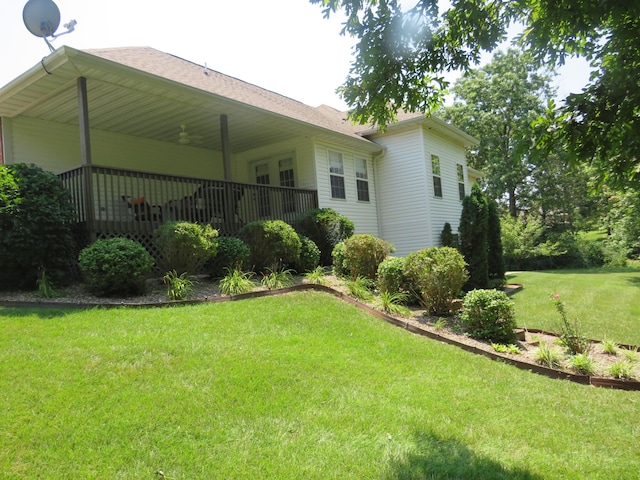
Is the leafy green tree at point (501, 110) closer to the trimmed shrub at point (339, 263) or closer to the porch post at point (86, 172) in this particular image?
the trimmed shrub at point (339, 263)

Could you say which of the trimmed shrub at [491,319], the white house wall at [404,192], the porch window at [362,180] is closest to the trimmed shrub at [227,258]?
the trimmed shrub at [491,319]

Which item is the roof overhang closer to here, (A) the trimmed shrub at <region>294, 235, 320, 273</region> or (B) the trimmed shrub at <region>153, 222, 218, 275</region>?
(A) the trimmed shrub at <region>294, 235, 320, 273</region>

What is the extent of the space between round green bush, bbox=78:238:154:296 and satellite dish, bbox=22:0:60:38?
15.4ft

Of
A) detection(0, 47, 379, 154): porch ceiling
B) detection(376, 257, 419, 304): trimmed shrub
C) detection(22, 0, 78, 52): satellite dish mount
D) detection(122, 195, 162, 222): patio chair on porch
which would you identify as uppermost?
detection(22, 0, 78, 52): satellite dish mount

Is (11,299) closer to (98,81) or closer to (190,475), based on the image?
(98,81)

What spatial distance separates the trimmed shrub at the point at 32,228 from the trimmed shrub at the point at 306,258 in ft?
15.1

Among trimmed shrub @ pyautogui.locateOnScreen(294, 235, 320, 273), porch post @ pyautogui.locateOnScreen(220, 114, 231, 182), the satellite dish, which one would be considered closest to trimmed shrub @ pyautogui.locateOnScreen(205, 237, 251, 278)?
trimmed shrub @ pyautogui.locateOnScreen(294, 235, 320, 273)

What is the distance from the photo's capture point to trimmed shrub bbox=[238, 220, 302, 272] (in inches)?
361

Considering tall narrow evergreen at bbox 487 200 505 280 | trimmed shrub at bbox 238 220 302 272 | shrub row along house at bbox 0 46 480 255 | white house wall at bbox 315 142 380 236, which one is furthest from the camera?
tall narrow evergreen at bbox 487 200 505 280

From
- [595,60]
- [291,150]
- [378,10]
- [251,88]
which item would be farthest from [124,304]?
[251,88]

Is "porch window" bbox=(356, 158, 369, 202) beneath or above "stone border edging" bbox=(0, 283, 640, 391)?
above

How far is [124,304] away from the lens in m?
6.24

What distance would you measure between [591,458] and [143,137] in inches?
481

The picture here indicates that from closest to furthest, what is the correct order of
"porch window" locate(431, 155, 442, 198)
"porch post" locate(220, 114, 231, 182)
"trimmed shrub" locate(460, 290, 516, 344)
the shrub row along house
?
"trimmed shrub" locate(460, 290, 516, 344) < the shrub row along house < "porch post" locate(220, 114, 231, 182) < "porch window" locate(431, 155, 442, 198)
